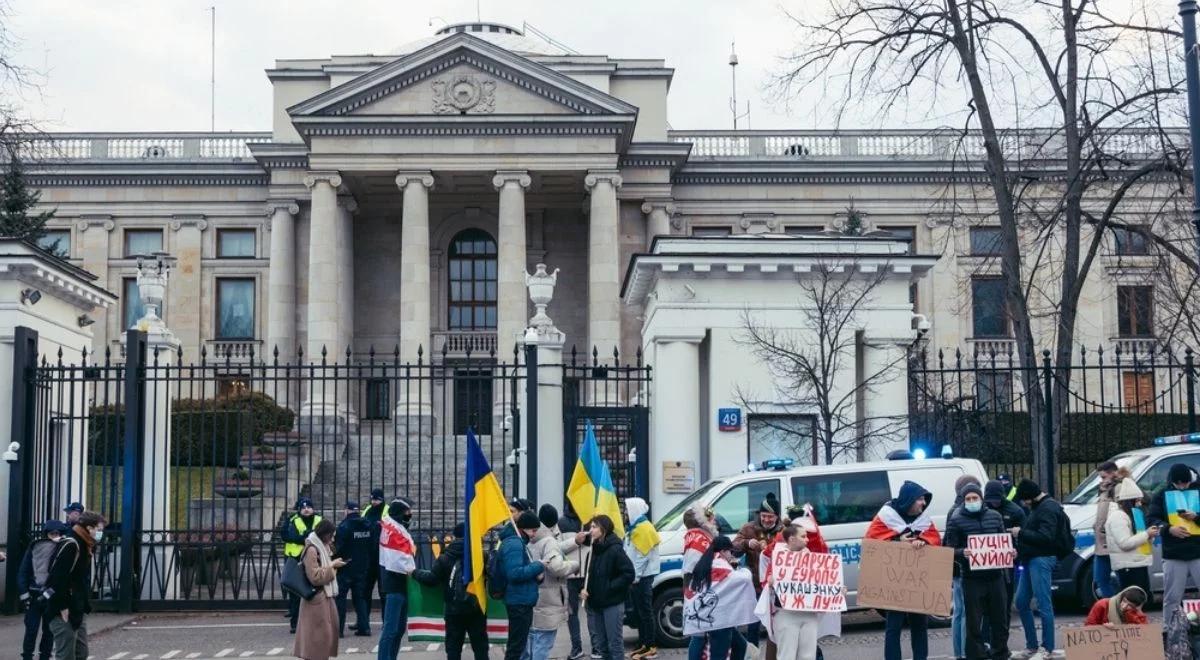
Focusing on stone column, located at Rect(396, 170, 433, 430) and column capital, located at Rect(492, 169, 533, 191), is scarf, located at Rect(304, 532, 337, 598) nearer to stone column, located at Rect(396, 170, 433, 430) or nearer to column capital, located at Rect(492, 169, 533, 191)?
stone column, located at Rect(396, 170, 433, 430)

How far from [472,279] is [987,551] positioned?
138ft

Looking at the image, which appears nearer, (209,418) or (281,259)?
(209,418)

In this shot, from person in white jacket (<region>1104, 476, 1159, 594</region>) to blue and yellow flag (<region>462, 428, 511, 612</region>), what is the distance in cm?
596

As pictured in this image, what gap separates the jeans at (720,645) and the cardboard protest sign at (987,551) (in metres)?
2.24

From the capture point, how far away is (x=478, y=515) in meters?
13.8

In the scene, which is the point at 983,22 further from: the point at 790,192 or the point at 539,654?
the point at 790,192

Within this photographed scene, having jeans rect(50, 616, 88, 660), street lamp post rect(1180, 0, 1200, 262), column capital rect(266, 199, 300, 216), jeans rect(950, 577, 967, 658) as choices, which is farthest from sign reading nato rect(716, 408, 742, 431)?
column capital rect(266, 199, 300, 216)

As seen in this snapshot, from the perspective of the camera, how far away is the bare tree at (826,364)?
22.2 metres

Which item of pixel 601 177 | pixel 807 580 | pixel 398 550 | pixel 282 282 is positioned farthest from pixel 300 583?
pixel 282 282

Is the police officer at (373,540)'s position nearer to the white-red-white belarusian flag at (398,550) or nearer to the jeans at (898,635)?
the white-red-white belarusian flag at (398,550)

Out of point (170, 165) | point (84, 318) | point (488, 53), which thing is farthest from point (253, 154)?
point (84, 318)

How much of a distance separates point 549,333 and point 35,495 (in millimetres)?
7463

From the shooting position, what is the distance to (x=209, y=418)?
4166 centimetres

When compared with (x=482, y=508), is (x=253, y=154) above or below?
above
